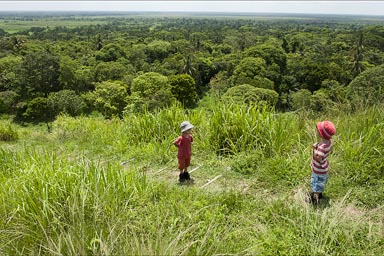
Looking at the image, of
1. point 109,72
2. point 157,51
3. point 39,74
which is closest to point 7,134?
point 109,72

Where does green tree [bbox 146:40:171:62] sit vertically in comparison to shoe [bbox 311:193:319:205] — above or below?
below

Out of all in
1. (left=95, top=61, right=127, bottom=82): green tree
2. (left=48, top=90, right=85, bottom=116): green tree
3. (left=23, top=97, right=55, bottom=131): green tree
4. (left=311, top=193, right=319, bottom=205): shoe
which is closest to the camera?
(left=311, top=193, right=319, bottom=205): shoe

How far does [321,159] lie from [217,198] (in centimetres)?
111

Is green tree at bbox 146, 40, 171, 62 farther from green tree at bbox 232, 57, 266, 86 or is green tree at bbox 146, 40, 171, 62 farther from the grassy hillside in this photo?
the grassy hillside

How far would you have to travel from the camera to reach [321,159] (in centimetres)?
319

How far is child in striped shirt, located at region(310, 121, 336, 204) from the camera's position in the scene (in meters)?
3.15

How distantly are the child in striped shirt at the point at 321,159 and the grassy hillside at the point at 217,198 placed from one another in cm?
17

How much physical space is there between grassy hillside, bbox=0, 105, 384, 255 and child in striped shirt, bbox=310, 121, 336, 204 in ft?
0.55

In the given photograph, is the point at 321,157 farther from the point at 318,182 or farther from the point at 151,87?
the point at 151,87

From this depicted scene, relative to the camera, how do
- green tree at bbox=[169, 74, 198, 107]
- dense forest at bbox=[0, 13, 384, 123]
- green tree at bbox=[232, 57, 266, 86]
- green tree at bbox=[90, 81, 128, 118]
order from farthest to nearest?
green tree at bbox=[169, 74, 198, 107] < green tree at bbox=[232, 57, 266, 86] < green tree at bbox=[90, 81, 128, 118] < dense forest at bbox=[0, 13, 384, 123]

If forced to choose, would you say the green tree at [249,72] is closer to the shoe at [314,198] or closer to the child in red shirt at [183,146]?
the child in red shirt at [183,146]

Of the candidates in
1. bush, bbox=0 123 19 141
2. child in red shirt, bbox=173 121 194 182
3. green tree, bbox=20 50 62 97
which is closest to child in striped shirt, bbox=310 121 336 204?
child in red shirt, bbox=173 121 194 182

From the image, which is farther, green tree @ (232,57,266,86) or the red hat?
green tree @ (232,57,266,86)

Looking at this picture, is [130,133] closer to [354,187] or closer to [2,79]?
[354,187]
